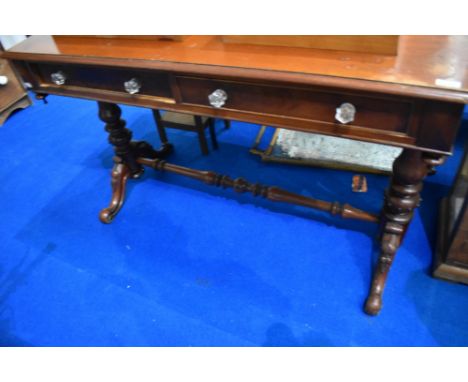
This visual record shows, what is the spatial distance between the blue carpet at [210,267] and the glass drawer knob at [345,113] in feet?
2.73

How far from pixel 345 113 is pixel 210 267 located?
995mm

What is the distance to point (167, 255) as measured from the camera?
1744 mm

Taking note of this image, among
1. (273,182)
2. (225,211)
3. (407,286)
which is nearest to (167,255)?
(225,211)

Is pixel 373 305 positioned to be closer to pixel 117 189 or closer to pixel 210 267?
pixel 210 267

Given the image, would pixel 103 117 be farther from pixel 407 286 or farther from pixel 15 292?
pixel 407 286

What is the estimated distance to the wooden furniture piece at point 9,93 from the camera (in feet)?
9.45

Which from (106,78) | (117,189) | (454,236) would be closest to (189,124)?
(117,189)

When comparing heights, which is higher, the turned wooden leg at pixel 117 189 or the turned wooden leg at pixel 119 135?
the turned wooden leg at pixel 119 135

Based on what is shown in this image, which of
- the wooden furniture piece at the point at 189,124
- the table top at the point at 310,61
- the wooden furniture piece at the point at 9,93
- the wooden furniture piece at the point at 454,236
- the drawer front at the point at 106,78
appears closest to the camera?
the table top at the point at 310,61

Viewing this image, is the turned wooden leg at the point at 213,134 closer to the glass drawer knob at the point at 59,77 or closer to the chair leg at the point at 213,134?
the chair leg at the point at 213,134

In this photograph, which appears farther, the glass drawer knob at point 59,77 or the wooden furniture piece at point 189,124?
the wooden furniture piece at point 189,124

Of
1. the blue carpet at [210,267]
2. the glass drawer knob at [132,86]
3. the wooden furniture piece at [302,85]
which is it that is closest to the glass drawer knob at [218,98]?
the wooden furniture piece at [302,85]

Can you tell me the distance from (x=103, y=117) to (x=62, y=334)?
106cm

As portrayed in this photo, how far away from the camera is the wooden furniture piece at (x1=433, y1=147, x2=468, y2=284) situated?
1.33 meters
